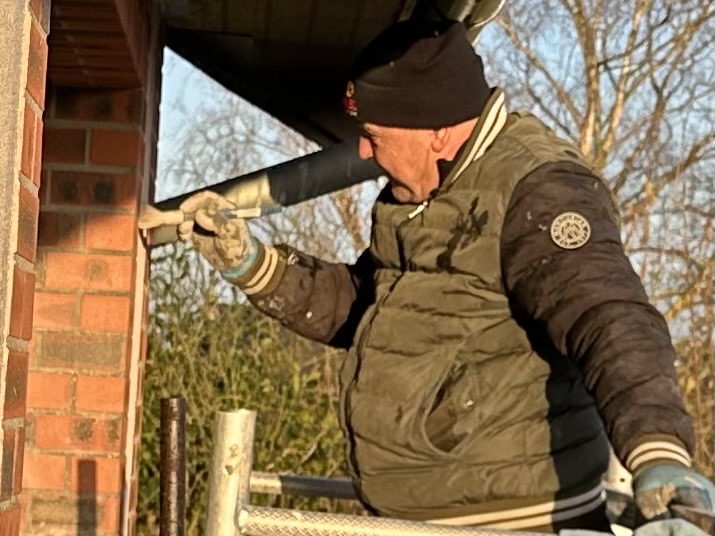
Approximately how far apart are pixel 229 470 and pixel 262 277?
839 mm

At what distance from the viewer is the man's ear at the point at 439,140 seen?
7.68 ft

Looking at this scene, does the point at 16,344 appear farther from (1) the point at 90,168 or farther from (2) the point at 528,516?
(1) the point at 90,168

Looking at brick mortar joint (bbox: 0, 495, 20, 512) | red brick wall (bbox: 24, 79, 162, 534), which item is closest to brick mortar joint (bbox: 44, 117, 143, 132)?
red brick wall (bbox: 24, 79, 162, 534)

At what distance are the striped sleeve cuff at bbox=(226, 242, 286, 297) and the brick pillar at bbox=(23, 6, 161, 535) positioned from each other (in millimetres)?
1064

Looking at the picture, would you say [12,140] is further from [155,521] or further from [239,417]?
[155,521]

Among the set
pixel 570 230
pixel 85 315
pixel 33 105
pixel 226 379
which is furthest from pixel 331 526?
pixel 226 379

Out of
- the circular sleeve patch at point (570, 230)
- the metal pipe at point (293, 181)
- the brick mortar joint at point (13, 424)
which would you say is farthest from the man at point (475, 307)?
the metal pipe at point (293, 181)

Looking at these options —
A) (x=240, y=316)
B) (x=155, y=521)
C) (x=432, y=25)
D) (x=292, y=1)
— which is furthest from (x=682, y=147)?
(x=432, y=25)

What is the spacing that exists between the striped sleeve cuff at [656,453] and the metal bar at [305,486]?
1.00m

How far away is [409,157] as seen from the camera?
7.70ft

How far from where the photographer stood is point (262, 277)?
Result: 8.96ft

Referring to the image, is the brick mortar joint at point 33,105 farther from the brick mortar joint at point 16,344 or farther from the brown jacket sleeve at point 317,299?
the brown jacket sleeve at point 317,299

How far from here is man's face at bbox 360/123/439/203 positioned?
233 cm

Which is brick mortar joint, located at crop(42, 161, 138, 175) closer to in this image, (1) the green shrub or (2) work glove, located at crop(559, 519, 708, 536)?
(1) the green shrub
